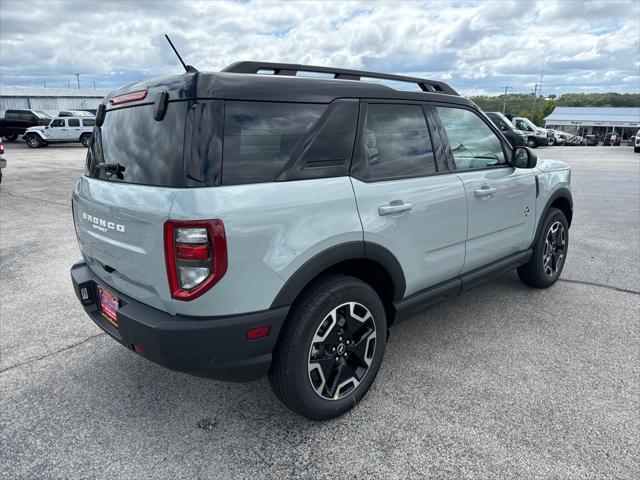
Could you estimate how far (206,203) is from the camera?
198cm

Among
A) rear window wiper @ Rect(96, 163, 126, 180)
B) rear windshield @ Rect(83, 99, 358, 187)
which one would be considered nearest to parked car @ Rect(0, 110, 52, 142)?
rear window wiper @ Rect(96, 163, 126, 180)

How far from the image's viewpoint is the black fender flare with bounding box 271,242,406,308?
222 cm

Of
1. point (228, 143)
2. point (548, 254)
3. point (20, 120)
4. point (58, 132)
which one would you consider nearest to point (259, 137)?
point (228, 143)

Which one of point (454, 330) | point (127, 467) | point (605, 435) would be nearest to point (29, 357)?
point (127, 467)

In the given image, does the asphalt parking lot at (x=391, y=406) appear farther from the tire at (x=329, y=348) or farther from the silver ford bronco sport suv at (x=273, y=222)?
the silver ford bronco sport suv at (x=273, y=222)

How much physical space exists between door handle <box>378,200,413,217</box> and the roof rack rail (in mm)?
816

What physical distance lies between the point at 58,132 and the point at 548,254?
88.6ft

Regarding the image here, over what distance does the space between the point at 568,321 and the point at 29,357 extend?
417 centimetres

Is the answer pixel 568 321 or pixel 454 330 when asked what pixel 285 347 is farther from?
pixel 568 321

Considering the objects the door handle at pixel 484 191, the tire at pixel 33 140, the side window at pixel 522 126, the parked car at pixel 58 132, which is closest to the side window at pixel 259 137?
the door handle at pixel 484 191

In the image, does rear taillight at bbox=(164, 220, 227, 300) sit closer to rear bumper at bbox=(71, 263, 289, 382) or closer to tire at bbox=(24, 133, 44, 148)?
rear bumper at bbox=(71, 263, 289, 382)

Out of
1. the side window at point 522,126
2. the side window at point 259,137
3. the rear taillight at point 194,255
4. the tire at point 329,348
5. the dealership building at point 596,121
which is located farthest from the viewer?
the dealership building at point 596,121

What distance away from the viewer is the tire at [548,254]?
13.9ft

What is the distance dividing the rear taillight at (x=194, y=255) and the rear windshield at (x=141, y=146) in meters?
0.24
